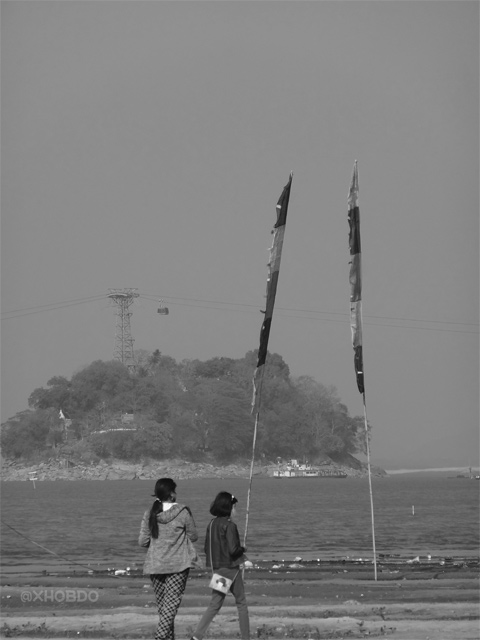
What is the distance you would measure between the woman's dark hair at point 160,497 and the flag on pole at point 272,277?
24.8 feet

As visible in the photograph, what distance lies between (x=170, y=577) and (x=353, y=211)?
36.4ft

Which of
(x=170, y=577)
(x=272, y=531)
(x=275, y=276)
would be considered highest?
(x=275, y=276)

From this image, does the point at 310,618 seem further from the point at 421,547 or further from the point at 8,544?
the point at 8,544

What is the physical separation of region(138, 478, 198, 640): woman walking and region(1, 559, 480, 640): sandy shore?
280cm

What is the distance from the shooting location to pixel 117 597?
21281 millimetres

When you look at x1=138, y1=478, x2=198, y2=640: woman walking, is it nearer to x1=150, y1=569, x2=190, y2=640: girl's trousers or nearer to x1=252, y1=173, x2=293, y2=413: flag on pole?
x1=150, y1=569, x2=190, y2=640: girl's trousers

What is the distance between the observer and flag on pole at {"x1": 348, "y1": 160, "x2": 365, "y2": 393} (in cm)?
2244

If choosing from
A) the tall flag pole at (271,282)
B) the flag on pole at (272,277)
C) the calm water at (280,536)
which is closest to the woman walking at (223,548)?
the tall flag pole at (271,282)

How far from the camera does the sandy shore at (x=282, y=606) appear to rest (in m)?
16.1

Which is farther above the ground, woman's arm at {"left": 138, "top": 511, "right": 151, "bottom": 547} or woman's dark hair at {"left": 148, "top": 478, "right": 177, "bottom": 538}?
woman's dark hair at {"left": 148, "top": 478, "right": 177, "bottom": 538}

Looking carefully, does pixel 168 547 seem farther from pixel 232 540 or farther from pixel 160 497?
pixel 232 540

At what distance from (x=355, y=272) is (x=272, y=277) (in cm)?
246

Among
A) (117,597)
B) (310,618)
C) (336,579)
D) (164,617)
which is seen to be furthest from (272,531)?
(164,617)

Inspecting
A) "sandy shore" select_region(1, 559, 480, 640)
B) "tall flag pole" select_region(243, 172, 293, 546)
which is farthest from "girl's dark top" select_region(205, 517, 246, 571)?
"tall flag pole" select_region(243, 172, 293, 546)
